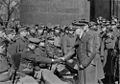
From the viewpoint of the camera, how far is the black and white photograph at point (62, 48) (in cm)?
741

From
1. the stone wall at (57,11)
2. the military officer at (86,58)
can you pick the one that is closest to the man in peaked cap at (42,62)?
the military officer at (86,58)

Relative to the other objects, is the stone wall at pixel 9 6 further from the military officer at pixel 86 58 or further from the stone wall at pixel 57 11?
the military officer at pixel 86 58

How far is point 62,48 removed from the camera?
1336 cm

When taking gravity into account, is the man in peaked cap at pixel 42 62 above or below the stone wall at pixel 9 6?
below

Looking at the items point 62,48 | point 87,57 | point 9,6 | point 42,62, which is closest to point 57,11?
point 62,48

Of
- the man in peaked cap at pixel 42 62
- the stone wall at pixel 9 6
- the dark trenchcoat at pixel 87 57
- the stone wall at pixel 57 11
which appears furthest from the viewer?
the stone wall at pixel 9 6

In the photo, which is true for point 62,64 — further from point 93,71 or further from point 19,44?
point 19,44

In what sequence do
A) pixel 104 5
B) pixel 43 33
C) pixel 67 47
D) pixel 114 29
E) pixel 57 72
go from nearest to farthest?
pixel 57 72 < pixel 114 29 < pixel 67 47 < pixel 43 33 < pixel 104 5

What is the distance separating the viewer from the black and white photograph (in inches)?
292

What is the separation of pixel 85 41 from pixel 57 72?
179 centimetres

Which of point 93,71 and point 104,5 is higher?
point 104,5

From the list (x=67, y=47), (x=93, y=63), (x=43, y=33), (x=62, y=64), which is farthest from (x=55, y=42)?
(x=93, y=63)

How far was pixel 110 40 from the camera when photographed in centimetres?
1194

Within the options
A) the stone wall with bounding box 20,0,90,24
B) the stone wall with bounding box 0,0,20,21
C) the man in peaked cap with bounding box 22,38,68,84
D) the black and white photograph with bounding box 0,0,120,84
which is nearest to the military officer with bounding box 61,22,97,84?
the black and white photograph with bounding box 0,0,120,84
